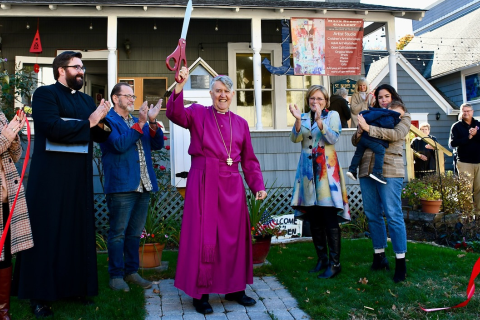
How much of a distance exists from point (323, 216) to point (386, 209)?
618 millimetres

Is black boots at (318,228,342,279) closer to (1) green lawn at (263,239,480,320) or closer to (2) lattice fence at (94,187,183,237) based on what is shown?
(1) green lawn at (263,239,480,320)

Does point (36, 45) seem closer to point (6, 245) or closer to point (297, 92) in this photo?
point (297, 92)

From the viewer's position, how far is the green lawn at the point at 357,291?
335 cm

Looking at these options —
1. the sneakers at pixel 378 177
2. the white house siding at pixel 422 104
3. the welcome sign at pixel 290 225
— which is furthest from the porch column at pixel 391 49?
the white house siding at pixel 422 104

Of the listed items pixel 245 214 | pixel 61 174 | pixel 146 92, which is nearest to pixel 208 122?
pixel 245 214

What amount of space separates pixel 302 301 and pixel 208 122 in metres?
1.71

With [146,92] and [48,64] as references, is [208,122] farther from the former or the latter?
[48,64]

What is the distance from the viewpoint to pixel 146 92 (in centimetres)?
970

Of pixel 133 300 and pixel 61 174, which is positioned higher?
pixel 61 174

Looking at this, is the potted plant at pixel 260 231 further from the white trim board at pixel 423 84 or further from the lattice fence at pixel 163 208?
the white trim board at pixel 423 84

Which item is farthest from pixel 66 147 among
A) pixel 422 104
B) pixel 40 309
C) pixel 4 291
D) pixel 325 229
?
pixel 422 104

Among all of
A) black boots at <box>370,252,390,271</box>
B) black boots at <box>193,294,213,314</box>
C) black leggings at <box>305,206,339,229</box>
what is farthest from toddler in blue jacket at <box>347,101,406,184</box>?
black boots at <box>193,294,213,314</box>

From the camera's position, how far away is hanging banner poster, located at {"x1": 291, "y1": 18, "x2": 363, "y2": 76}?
845 centimetres

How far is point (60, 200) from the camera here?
331 cm
